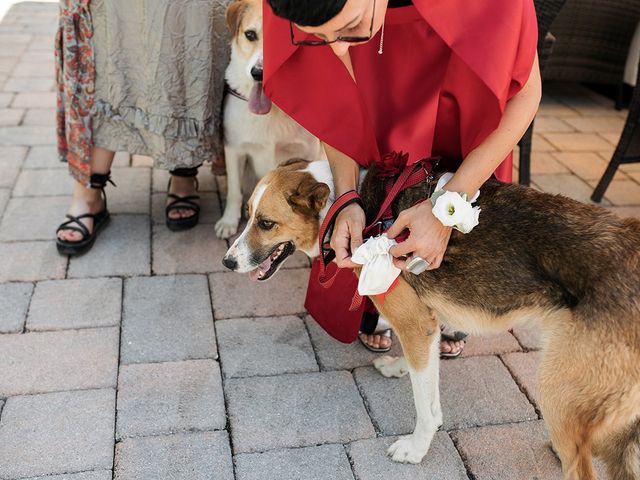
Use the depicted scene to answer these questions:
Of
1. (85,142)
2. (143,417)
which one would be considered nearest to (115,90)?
(85,142)

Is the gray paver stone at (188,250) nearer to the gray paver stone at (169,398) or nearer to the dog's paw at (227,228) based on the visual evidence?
the dog's paw at (227,228)

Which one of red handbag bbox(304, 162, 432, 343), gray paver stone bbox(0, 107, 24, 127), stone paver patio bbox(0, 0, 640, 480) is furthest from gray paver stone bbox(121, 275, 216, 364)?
gray paver stone bbox(0, 107, 24, 127)

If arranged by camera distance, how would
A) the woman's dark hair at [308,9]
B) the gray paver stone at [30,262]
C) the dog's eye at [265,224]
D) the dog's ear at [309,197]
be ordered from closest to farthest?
1. the woman's dark hair at [308,9]
2. the dog's ear at [309,197]
3. the dog's eye at [265,224]
4. the gray paver stone at [30,262]

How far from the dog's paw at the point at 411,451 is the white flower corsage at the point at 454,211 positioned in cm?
82

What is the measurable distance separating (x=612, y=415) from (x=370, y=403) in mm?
1002

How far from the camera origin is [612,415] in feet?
6.03

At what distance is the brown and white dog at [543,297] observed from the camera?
72.5 inches

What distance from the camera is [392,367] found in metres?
2.72

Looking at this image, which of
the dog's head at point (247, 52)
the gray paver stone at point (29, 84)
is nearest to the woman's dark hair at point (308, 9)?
the dog's head at point (247, 52)

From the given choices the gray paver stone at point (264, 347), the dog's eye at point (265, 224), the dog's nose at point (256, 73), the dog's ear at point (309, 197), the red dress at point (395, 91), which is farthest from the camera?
the dog's nose at point (256, 73)

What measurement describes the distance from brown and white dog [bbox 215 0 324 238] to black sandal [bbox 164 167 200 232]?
0.16 metres

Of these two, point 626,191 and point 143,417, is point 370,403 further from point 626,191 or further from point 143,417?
point 626,191

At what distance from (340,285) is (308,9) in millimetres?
1387

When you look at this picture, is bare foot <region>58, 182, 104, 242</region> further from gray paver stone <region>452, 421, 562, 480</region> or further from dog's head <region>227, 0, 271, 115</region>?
gray paver stone <region>452, 421, 562, 480</region>
